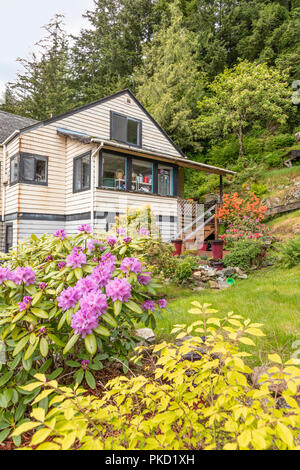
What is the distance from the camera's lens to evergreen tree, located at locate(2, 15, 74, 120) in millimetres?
20625

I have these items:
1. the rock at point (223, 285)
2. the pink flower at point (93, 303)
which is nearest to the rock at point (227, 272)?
the rock at point (223, 285)

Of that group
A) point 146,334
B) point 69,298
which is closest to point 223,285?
point 146,334

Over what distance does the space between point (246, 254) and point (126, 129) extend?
8.33 metres

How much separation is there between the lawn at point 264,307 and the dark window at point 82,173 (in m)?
5.84

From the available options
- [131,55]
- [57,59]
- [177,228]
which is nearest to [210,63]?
[131,55]

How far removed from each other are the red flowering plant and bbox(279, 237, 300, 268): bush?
1.07m

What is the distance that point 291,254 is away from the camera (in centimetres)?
669

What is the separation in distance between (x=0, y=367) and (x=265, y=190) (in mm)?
12483

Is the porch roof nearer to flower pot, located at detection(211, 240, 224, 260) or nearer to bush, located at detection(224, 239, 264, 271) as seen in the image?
flower pot, located at detection(211, 240, 224, 260)

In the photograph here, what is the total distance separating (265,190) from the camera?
12203mm

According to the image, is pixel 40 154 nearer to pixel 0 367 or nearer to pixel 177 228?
pixel 177 228

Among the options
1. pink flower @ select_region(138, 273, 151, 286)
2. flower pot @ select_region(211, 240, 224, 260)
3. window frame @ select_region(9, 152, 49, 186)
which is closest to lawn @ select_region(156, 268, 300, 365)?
pink flower @ select_region(138, 273, 151, 286)

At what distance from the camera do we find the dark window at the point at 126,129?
1206 cm

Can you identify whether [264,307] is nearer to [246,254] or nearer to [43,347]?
[246,254]
